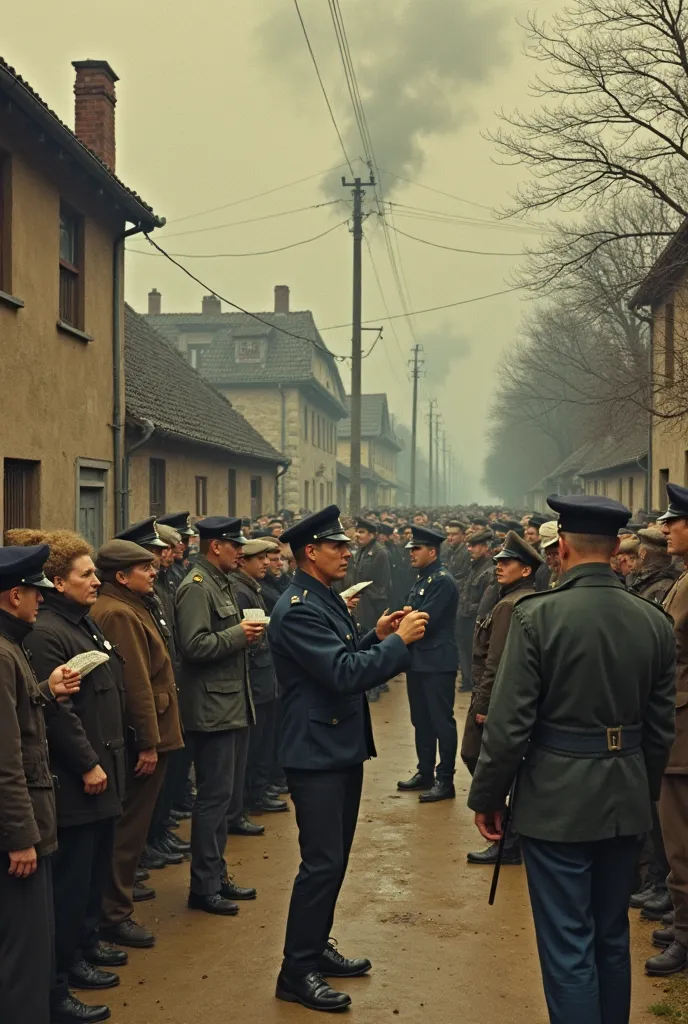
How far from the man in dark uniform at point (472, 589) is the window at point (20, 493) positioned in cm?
504

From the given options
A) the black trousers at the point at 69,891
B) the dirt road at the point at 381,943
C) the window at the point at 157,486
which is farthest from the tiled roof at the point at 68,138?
the black trousers at the point at 69,891

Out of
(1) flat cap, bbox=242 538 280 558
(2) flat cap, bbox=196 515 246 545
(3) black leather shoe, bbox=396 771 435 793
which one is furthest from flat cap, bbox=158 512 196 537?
(3) black leather shoe, bbox=396 771 435 793

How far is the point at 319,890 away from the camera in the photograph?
5117 millimetres

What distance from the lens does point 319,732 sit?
5125 mm

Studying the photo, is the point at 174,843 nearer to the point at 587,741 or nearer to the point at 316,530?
the point at 316,530

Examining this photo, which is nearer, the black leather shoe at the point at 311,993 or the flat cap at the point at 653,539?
the black leather shoe at the point at 311,993

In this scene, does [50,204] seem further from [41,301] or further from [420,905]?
[420,905]

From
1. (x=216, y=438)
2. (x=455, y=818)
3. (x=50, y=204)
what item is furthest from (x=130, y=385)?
(x=455, y=818)

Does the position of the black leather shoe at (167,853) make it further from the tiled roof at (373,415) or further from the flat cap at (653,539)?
the tiled roof at (373,415)

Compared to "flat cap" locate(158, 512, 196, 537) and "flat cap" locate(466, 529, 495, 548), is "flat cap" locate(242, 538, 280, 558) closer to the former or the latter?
"flat cap" locate(158, 512, 196, 537)

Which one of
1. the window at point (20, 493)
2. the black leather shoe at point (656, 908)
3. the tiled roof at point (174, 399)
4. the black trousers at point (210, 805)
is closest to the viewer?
the black leather shoe at point (656, 908)

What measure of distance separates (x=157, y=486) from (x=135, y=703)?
12.5m

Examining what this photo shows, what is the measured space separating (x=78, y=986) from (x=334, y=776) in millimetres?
1670

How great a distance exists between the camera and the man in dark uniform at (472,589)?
1293 centimetres
